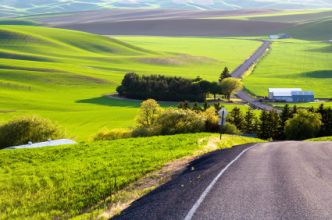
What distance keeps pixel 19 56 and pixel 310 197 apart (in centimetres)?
16963

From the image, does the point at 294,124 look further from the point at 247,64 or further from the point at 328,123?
the point at 247,64

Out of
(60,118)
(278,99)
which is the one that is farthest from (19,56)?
(278,99)

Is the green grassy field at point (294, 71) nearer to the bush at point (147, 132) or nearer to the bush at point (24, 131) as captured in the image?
the bush at point (147, 132)

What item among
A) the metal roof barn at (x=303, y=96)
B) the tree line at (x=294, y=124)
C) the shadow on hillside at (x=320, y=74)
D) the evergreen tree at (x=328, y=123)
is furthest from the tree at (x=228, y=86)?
the shadow on hillside at (x=320, y=74)

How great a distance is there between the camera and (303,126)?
53.2 m

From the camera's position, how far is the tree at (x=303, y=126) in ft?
174

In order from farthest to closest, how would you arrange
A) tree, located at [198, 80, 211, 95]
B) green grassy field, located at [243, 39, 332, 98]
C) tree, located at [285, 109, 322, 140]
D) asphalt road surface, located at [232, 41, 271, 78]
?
asphalt road surface, located at [232, 41, 271, 78], green grassy field, located at [243, 39, 332, 98], tree, located at [198, 80, 211, 95], tree, located at [285, 109, 322, 140]

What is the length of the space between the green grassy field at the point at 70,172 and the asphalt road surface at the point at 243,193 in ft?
10.8

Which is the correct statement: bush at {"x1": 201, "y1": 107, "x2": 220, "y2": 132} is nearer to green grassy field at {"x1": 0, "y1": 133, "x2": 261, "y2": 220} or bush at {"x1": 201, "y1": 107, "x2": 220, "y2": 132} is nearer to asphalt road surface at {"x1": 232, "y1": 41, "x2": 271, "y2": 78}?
green grassy field at {"x1": 0, "y1": 133, "x2": 261, "y2": 220}

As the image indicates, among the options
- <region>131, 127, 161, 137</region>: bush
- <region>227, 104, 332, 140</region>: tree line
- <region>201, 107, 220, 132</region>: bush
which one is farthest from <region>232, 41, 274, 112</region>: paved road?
<region>131, 127, 161, 137</region>: bush

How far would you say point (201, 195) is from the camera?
11.0 meters

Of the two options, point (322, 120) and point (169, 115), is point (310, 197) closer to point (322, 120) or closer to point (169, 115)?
point (169, 115)

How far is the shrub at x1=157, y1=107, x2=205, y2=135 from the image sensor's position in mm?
40906

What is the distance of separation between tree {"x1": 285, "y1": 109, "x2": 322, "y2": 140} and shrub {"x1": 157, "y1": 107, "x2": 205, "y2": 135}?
72.1ft
